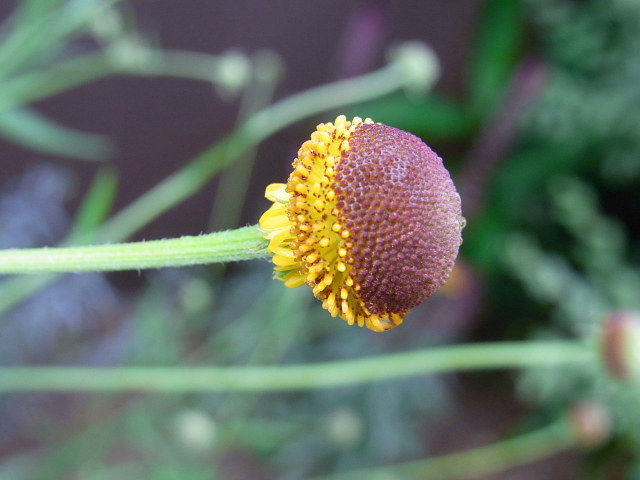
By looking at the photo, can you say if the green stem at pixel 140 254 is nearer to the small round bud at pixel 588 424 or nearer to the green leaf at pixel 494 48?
the small round bud at pixel 588 424

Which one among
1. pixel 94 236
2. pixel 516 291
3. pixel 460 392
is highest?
pixel 516 291

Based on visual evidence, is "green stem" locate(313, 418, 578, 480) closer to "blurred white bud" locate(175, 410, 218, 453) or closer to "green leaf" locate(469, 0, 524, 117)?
"blurred white bud" locate(175, 410, 218, 453)

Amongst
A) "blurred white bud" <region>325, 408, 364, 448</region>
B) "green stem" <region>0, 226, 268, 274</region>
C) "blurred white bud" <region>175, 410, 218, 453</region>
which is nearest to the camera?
"green stem" <region>0, 226, 268, 274</region>

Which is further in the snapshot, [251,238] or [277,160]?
[277,160]

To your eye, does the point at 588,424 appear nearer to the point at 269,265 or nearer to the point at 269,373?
the point at 269,373

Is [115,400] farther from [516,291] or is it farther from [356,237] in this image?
[356,237]

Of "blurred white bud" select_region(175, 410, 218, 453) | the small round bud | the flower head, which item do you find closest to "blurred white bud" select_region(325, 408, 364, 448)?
"blurred white bud" select_region(175, 410, 218, 453)

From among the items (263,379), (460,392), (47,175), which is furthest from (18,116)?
(460,392)
